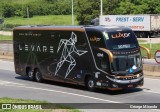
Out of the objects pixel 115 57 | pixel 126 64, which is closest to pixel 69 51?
pixel 115 57

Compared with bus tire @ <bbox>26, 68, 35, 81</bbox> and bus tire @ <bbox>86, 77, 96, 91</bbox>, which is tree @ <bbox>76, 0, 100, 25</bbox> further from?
bus tire @ <bbox>86, 77, 96, 91</bbox>

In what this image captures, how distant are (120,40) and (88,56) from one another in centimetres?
168

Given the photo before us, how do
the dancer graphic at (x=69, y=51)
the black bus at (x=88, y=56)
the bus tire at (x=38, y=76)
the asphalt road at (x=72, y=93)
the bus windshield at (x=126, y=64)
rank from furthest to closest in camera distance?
1. the bus tire at (x=38, y=76)
2. the dancer graphic at (x=69, y=51)
3. the black bus at (x=88, y=56)
4. the bus windshield at (x=126, y=64)
5. the asphalt road at (x=72, y=93)

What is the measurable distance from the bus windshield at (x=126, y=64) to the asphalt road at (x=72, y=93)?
43.6 inches

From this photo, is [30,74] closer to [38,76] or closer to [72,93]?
[38,76]

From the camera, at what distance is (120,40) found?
793 inches

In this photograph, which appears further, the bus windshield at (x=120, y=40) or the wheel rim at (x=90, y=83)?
the wheel rim at (x=90, y=83)

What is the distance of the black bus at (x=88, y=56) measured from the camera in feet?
64.5

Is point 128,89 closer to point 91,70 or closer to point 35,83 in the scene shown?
point 91,70

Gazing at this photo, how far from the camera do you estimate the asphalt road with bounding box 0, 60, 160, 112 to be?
1841 centimetres

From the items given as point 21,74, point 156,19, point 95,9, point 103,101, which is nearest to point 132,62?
point 103,101

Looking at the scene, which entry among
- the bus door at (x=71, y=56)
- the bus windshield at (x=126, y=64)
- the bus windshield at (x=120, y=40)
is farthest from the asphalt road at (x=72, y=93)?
the bus windshield at (x=120, y=40)

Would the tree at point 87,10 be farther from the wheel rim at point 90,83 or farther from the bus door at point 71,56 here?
the wheel rim at point 90,83

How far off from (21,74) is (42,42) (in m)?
3.21
